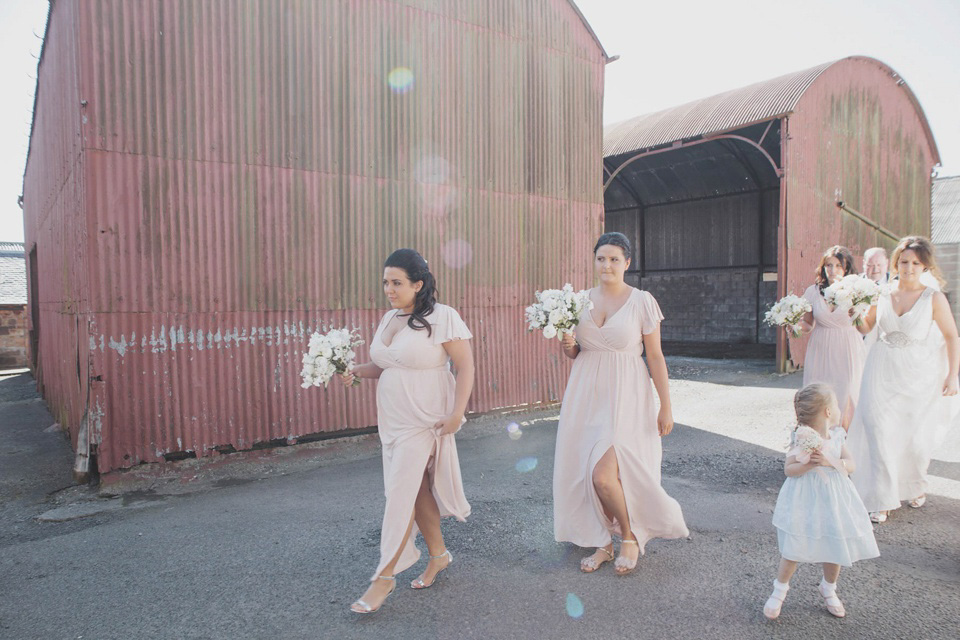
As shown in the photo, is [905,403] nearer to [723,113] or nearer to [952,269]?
[723,113]

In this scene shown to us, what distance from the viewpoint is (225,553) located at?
4297mm

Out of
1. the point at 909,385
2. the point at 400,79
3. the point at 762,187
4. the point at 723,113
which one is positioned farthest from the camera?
the point at 762,187

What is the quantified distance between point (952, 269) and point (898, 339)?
22546 millimetres

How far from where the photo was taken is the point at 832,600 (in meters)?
3.27

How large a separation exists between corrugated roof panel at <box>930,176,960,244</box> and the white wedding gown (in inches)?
896

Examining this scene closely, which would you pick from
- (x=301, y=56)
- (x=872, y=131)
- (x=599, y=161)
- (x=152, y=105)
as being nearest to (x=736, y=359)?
(x=872, y=131)

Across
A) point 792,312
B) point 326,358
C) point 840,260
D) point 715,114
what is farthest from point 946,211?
point 326,358

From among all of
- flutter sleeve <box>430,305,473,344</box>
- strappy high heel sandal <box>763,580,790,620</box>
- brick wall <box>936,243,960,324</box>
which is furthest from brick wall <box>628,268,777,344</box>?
flutter sleeve <box>430,305,473,344</box>

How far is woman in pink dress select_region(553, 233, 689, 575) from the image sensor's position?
3883mm

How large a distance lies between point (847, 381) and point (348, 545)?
4710mm

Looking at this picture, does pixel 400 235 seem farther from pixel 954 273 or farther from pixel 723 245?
pixel 954 273

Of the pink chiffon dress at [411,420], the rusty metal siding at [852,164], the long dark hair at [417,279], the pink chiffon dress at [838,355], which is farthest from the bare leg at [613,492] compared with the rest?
the rusty metal siding at [852,164]

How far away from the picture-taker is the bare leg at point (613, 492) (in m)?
3.83

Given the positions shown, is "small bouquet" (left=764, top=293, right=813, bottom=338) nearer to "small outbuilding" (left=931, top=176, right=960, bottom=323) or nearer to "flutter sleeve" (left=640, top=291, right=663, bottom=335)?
"flutter sleeve" (left=640, top=291, right=663, bottom=335)
